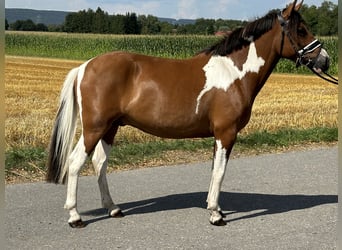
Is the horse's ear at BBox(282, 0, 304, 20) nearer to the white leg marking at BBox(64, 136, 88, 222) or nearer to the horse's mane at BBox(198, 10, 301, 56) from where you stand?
the horse's mane at BBox(198, 10, 301, 56)

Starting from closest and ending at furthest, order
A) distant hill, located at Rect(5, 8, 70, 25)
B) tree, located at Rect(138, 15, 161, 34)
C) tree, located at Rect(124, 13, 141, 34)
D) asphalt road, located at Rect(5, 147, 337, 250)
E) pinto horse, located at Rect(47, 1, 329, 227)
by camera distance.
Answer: asphalt road, located at Rect(5, 147, 337, 250) < pinto horse, located at Rect(47, 1, 329, 227) < tree, located at Rect(124, 13, 141, 34) < tree, located at Rect(138, 15, 161, 34) < distant hill, located at Rect(5, 8, 70, 25)

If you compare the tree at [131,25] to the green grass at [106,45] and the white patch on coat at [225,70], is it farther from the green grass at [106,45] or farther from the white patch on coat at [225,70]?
the white patch on coat at [225,70]

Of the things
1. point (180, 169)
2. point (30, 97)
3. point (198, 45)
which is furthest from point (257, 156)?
point (198, 45)

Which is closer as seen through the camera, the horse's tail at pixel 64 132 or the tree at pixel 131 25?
the horse's tail at pixel 64 132

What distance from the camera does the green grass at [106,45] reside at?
40.4 meters

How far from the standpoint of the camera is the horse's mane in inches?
237

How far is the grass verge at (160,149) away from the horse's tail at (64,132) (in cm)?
141

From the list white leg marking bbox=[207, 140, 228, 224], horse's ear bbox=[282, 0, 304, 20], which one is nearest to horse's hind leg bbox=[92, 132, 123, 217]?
white leg marking bbox=[207, 140, 228, 224]

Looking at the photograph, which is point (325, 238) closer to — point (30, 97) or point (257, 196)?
point (257, 196)

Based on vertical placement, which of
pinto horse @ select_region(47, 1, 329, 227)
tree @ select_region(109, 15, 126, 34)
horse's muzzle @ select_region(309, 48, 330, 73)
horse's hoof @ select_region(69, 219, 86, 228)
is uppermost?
horse's muzzle @ select_region(309, 48, 330, 73)

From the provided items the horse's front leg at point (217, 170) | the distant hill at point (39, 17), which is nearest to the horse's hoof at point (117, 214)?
the horse's front leg at point (217, 170)

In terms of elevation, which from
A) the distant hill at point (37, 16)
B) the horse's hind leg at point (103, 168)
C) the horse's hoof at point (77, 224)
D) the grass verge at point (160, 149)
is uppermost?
the horse's hind leg at point (103, 168)

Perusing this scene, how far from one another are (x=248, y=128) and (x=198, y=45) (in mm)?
29894

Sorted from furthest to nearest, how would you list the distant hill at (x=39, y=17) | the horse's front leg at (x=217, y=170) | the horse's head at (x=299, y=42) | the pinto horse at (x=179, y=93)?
the distant hill at (x=39, y=17), the horse's head at (x=299, y=42), the horse's front leg at (x=217, y=170), the pinto horse at (x=179, y=93)
